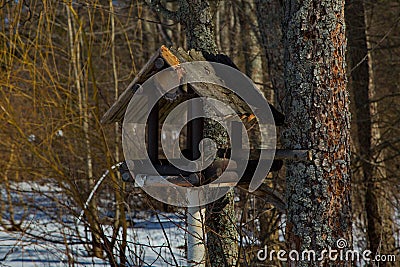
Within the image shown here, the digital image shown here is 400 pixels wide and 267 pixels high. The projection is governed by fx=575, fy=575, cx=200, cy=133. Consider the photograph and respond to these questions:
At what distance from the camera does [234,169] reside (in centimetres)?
328

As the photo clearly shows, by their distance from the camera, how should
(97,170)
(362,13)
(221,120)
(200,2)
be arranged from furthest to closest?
(97,170)
(362,13)
(200,2)
(221,120)

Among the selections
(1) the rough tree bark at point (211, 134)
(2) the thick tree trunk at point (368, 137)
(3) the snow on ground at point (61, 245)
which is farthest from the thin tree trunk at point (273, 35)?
(3) the snow on ground at point (61, 245)

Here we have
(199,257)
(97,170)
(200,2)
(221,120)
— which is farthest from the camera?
(97,170)

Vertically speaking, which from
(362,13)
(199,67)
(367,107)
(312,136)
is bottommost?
(312,136)

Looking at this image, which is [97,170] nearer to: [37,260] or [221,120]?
[37,260]

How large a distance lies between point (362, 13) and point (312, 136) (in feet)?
12.8

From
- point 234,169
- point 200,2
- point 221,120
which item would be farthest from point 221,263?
point 200,2

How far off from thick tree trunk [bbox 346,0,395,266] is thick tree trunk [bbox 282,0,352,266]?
2.91 metres

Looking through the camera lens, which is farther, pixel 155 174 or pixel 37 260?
pixel 37 260

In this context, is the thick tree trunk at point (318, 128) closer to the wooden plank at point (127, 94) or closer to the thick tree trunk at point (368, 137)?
the wooden plank at point (127, 94)

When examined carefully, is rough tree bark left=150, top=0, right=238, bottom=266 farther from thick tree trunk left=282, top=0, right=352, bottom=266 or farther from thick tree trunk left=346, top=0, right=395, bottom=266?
thick tree trunk left=346, top=0, right=395, bottom=266

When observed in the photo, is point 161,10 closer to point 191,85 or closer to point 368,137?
point 191,85

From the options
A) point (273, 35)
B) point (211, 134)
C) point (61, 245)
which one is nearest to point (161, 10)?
point (211, 134)

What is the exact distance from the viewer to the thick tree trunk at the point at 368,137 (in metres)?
6.30
